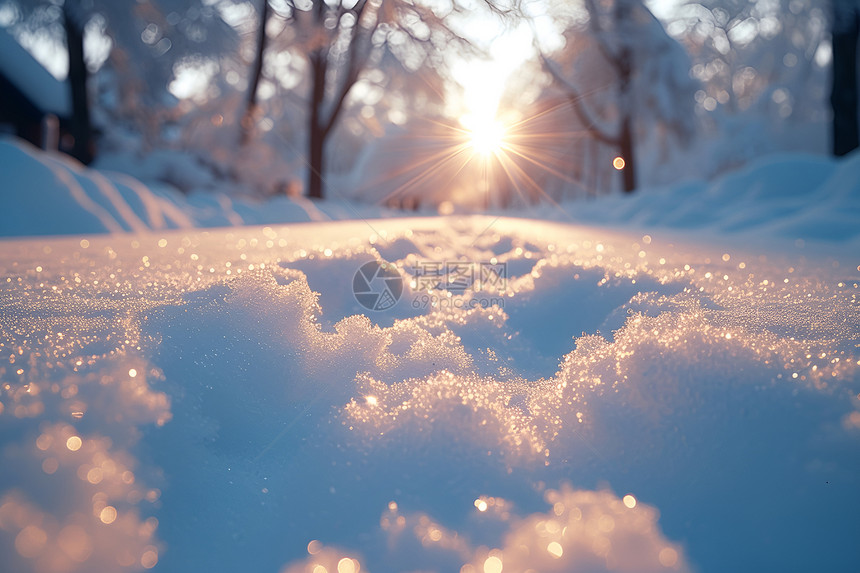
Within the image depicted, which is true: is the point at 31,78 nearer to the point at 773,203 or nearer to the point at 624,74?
the point at 624,74

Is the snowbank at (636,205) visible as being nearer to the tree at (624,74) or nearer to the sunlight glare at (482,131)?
the sunlight glare at (482,131)

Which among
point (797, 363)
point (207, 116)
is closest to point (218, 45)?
point (207, 116)

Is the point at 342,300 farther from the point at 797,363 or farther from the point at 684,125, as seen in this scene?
the point at 684,125

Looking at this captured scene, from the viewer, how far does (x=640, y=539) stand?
2.31ft

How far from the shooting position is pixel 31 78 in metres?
11.9

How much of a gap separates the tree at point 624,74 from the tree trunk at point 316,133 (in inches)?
168

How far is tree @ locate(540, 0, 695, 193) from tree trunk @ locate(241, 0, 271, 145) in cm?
520

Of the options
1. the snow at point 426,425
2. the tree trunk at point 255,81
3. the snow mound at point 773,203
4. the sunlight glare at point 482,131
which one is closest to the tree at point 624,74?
the sunlight glare at point 482,131

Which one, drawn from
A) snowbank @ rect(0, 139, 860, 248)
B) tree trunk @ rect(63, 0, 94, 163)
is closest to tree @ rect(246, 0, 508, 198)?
snowbank @ rect(0, 139, 860, 248)

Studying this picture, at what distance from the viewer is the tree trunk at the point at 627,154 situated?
33.1 ft

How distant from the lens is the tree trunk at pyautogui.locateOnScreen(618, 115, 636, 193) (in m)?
10.1

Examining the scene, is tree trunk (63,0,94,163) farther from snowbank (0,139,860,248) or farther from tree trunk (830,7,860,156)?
tree trunk (830,7,860,156)

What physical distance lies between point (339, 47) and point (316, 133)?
5.19 ft

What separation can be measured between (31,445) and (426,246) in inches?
68.4
